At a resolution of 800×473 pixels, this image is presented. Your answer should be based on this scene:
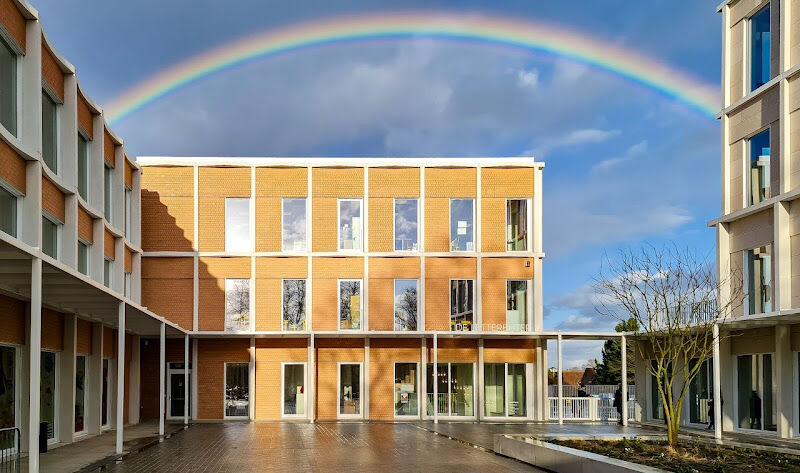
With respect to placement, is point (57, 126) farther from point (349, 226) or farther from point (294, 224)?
point (349, 226)

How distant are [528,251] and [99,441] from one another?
1819cm

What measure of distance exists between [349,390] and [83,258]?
13.1 m

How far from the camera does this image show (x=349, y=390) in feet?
118

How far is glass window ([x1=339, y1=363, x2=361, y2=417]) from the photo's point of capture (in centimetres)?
3578

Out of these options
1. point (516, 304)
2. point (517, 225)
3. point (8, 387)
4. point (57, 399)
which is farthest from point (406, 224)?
point (8, 387)

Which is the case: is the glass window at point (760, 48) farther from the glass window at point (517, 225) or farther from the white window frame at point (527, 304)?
the white window frame at point (527, 304)

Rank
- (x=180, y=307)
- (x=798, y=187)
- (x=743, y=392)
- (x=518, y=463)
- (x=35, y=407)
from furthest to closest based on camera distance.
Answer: (x=180, y=307)
(x=743, y=392)
(x=798, y=187)
(x=518, y=463)
(x=35, y=407)

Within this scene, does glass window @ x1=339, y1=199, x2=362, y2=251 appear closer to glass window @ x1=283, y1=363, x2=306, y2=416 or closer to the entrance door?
glass window @ x1=283, y1=363, x2=306, y2=416

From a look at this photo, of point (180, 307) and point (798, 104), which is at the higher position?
point (798, 104)

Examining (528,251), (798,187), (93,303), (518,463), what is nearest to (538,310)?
(528,251)

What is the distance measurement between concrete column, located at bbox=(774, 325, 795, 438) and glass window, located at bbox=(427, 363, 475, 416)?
1287 cm

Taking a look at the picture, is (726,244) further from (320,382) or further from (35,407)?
(35,407)

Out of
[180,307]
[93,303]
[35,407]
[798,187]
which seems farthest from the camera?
[180,307]

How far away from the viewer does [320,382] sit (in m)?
35.8
